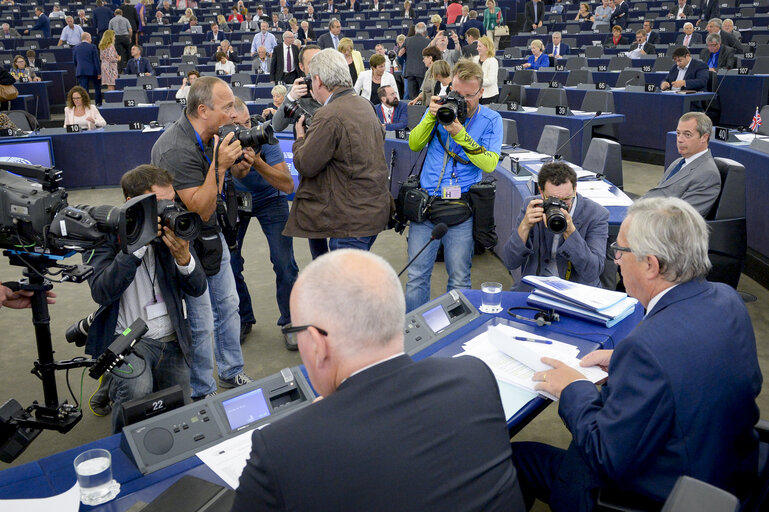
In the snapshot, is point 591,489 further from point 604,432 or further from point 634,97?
point 634,97

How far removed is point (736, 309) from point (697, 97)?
275 inches

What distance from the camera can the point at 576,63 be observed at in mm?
10875

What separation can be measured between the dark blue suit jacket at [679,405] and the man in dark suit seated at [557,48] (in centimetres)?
1074

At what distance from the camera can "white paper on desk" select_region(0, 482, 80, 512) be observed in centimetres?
145

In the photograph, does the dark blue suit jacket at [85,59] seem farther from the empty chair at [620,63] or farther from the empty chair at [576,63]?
the empty chair at [620,63]

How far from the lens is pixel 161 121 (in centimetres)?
832

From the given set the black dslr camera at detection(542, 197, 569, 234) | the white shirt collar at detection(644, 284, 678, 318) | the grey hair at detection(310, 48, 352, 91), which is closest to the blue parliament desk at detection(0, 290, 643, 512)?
the white shirt collar at detection(644, 284, 678, 318)

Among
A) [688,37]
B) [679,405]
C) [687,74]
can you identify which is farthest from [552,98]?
[679,405]

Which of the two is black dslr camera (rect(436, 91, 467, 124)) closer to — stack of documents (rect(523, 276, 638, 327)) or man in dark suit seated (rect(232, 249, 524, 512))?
stack of documents (rect(523, 276, 638, 327))

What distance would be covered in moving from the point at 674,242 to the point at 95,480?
1.54 metres

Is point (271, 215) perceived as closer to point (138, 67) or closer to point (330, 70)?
point (330, 70)

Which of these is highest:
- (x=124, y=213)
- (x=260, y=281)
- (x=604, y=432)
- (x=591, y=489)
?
(x=124, y=213)

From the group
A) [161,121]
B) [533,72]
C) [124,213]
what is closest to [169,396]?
[124,213]

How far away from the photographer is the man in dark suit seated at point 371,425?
1147 millimetres
